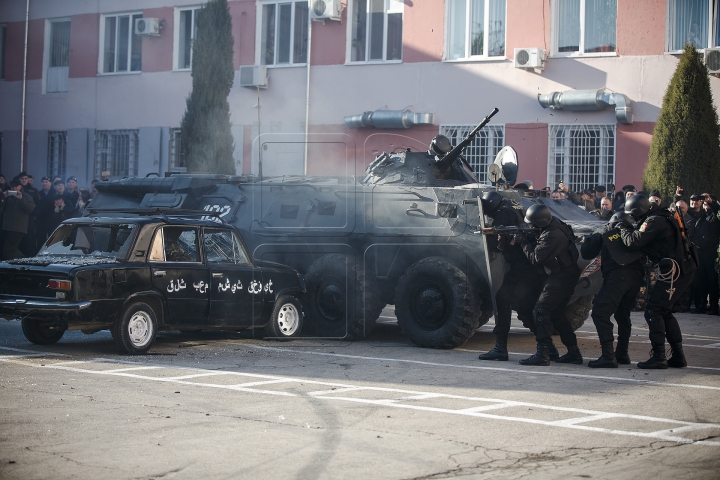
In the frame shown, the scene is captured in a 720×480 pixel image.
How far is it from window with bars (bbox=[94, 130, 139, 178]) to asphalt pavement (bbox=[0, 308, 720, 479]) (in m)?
17.0

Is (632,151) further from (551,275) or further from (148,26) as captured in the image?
(148,26)

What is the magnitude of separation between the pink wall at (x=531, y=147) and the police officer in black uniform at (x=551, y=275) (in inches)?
445

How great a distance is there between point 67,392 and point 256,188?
6.21 meters

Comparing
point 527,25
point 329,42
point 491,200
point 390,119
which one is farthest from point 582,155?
point 491,200

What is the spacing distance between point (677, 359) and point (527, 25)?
1303 centimetres

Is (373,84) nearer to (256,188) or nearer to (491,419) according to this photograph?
(256,188)

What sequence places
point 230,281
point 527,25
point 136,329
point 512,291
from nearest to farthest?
point 136,329
point 512,291
point 230,281
point 527,25

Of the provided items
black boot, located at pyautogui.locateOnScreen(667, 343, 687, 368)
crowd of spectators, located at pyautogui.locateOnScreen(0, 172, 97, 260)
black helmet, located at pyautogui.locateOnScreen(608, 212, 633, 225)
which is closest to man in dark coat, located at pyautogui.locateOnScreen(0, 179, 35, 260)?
crowd of spectators, located at pyautogui.locateOnScreen(0, 172, 97, 260)

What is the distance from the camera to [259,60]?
25562 millimetres

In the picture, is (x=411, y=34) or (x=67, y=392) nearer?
(x=67, y=392)

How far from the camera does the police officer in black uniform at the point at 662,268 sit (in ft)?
34.6

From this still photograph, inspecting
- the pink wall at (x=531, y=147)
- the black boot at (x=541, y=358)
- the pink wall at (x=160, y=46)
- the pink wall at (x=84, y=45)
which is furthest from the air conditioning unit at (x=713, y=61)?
the pink wall at (x=84, y=45)

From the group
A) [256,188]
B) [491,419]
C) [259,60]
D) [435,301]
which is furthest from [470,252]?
[259,60]

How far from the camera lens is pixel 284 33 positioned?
25625 millimetres
